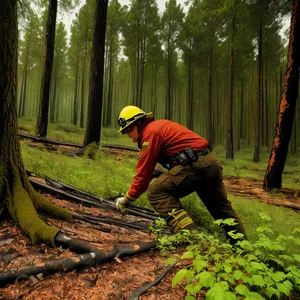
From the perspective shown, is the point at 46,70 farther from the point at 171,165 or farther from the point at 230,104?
the point at 230,104

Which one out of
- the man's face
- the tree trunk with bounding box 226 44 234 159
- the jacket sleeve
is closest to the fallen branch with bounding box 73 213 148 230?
the jacket sleeve

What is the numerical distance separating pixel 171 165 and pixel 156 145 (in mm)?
418

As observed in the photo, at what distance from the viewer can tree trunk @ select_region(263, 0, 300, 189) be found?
7.98m

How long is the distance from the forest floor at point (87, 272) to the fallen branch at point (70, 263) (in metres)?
0.04

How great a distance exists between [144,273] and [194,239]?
0.78m

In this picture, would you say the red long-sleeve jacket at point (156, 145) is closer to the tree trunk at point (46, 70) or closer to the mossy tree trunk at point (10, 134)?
the mossy tree trunk at point (10, 134)

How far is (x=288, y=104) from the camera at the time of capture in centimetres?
809

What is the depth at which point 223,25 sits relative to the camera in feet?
65.4

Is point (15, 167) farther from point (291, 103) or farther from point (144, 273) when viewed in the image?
point (291, 103)

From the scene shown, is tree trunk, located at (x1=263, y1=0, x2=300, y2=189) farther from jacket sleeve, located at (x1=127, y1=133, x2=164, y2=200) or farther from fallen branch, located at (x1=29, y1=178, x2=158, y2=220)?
jacket sleeve, located at (x1=127, y1=133, x2=164, y2=200)

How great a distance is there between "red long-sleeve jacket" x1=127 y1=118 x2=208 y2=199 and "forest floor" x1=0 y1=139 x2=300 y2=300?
0.69m

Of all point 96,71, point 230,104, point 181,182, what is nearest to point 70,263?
point 181,182

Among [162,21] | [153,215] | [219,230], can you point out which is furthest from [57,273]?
[162,21]

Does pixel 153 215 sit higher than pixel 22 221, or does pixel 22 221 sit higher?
pixel 22 221
